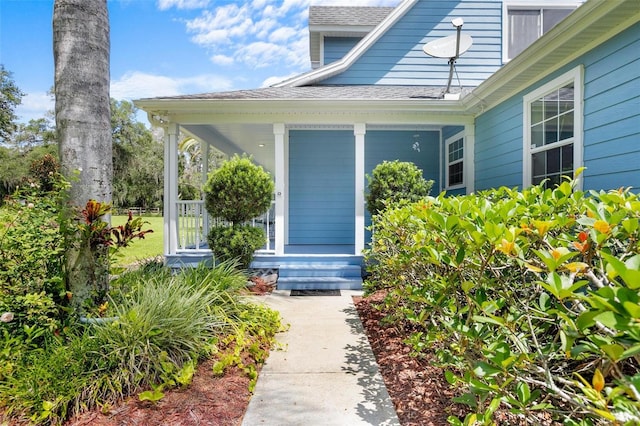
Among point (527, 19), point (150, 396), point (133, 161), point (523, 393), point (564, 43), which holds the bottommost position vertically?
point (150, 396)

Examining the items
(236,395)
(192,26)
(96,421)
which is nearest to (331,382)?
(236,395)

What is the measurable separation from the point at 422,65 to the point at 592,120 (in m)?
5.33

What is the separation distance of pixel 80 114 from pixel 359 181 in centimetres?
463

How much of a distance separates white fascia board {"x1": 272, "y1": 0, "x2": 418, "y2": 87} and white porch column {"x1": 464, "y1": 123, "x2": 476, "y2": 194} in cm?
325

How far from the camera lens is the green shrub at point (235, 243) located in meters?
5.85

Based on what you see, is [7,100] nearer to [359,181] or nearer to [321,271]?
[359,181]

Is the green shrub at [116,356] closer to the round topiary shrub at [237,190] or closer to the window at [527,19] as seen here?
the round topiary shrub at [237,190]

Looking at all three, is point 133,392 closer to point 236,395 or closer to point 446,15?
point 236,395

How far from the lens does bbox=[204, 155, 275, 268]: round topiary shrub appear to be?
226 inches

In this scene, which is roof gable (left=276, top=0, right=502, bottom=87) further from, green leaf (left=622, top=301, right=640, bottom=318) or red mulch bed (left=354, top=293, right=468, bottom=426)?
green leaf (left=622, top=301, right=640, bottom=318)

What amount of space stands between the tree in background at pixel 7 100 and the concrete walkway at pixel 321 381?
3360 centimetres

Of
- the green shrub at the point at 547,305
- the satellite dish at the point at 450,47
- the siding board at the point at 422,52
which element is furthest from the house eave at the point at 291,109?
the green shrub at the point at 547,305

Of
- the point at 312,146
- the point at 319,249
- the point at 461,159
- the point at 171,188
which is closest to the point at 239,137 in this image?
the point at 312,146

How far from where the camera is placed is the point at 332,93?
7016mm
